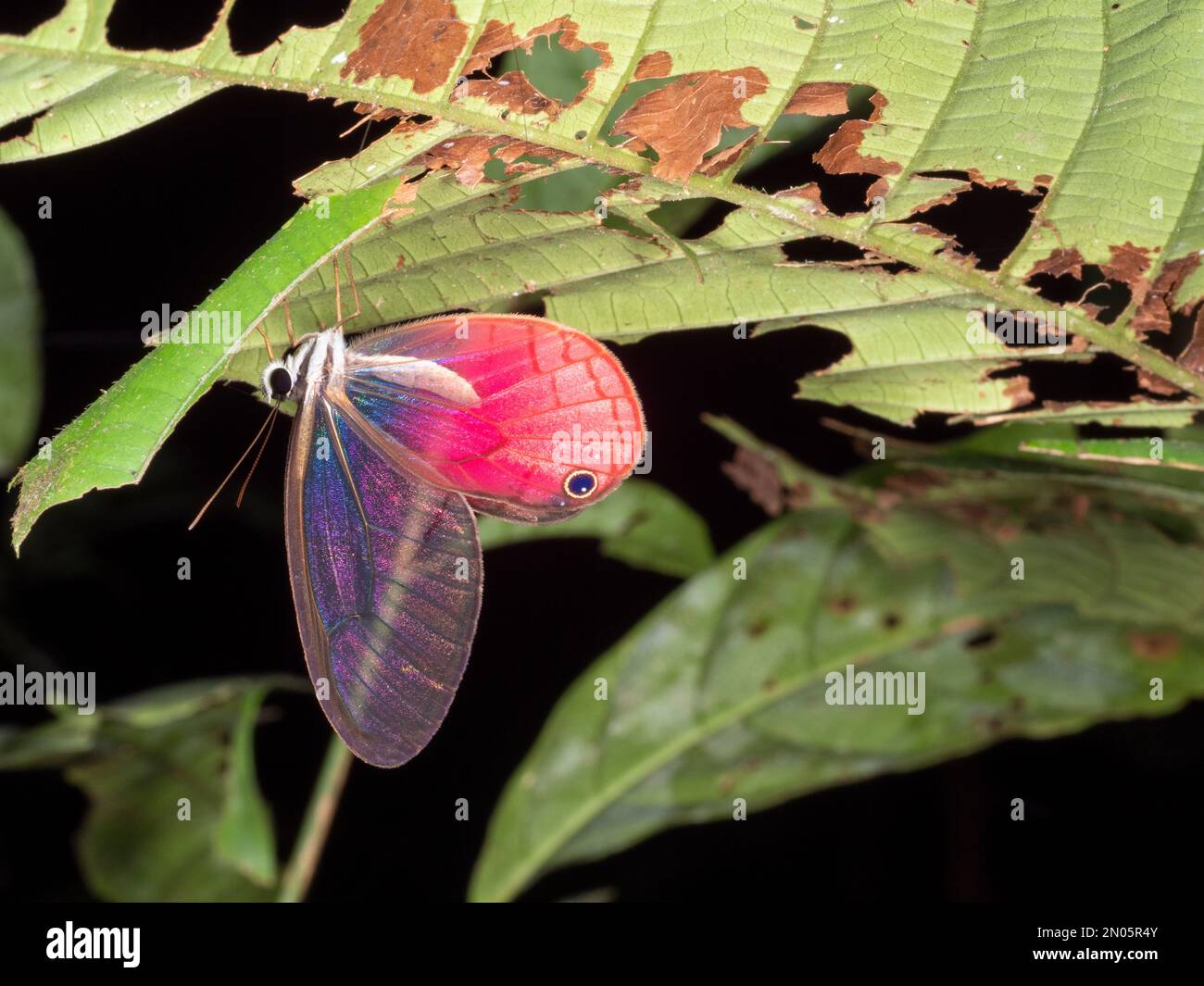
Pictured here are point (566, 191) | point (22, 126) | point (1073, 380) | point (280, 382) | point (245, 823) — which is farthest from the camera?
point (245, 823)

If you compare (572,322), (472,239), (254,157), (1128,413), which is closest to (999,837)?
(1128,413)

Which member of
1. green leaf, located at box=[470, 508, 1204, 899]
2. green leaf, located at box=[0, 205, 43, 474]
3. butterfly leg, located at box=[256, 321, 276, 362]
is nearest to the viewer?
butterfly leg, located at box=[256, 321, 276, 362]

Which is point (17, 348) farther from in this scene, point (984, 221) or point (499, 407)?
point (984, 221)

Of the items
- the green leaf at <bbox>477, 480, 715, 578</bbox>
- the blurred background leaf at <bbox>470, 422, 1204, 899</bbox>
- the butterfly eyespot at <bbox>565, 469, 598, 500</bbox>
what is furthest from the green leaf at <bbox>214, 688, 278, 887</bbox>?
the butterfly eyespot at <bbox>565, 469, 598, 500</bbox>

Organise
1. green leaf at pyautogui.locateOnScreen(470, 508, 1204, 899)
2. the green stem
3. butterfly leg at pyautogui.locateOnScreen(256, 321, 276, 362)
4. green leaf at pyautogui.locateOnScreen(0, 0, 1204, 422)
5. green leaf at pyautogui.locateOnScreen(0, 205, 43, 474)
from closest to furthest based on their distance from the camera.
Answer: green leaf at pyautogui.locateOnScreen(0, 0, 1204, 422)
butterfly leg at pyautogui.locateOnScreen(256, 321, 276, 362)
green leaf at pyautogui.locateOnScreen(470, 508, 1204, 899)
the green stem
green leaf at pyautogui.locateOnScreen(0, 205, 43, 474)

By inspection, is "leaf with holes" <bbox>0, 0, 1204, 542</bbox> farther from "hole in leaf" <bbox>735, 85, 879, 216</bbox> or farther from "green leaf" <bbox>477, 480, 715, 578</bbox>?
"green leaf" <bbox>477, 480, 715, 578</bbox>

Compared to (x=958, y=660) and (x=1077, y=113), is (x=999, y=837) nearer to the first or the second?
(x=958, y=660)

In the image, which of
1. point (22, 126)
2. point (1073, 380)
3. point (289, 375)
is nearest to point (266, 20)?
point (22, 126)

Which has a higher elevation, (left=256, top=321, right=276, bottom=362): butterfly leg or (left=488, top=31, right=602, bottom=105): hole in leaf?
(left=488, top=31, right=602, bottom=105): hole in leaf
